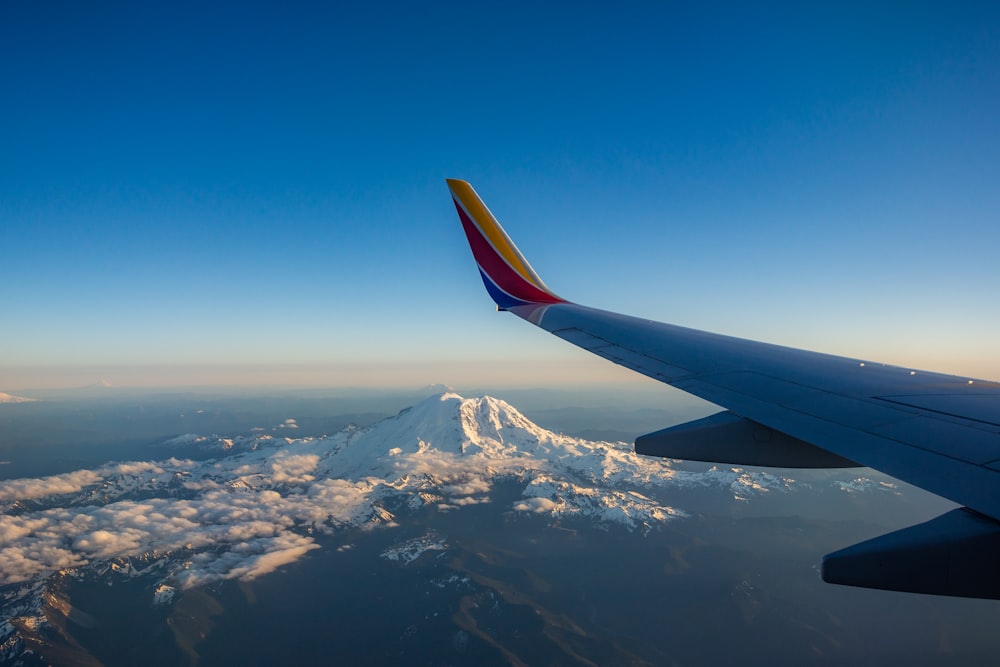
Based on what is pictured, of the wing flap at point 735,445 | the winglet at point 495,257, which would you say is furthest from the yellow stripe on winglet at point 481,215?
the wing flap at point 735,445

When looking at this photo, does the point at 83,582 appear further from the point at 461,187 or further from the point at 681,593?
the point at 461,187

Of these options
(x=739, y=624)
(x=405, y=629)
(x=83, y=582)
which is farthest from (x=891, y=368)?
(x=83, y=582)

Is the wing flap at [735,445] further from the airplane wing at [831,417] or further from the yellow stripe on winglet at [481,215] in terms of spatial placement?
the yellow stripe on winglet at [481,215]

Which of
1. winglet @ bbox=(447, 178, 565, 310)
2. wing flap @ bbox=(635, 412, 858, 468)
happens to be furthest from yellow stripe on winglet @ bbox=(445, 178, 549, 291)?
wing flap @ bbox=(635, 412, 858, 468)

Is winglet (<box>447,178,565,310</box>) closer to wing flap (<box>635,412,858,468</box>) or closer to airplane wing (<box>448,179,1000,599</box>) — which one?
airplane wing (<box>448,179,1000,599</box>)

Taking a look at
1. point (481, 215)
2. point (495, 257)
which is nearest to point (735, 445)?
point (495, 257)

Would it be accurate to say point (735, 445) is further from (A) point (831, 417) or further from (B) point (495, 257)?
(B) point (495, 257)
